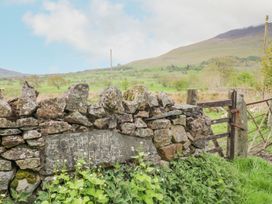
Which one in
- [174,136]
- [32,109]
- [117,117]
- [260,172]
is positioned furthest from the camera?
[260,172]

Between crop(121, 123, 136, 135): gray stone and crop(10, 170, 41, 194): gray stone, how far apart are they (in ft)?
4.47

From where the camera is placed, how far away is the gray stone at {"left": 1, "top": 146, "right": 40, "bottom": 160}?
4.31 metres

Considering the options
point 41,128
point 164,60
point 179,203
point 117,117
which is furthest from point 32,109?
point 164,60

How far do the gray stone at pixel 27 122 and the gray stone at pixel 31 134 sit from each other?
0.08 meters

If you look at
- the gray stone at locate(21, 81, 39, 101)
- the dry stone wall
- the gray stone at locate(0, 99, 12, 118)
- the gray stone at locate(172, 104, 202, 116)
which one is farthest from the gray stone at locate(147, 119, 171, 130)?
the gray stone at locate(0, 99, 12, 118)

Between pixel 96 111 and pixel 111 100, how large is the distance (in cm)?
27

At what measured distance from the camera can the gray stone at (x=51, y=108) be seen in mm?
4566

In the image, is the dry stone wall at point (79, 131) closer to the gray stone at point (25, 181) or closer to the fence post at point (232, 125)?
the gray stone at point (25, 181)

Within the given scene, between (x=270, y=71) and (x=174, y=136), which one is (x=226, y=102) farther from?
(x=270, y=71)

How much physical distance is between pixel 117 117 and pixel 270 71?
15.0 meters

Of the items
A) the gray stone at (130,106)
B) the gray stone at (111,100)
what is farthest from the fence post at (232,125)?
the gray stone at (111,100)

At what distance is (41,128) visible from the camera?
4555mm

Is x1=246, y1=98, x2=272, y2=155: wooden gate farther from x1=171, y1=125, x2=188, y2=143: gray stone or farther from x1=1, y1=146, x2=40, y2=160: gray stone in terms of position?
x1=1, y1=146, x2=40, y2=160: gray stone

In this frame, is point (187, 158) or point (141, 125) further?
point (187, 158)
